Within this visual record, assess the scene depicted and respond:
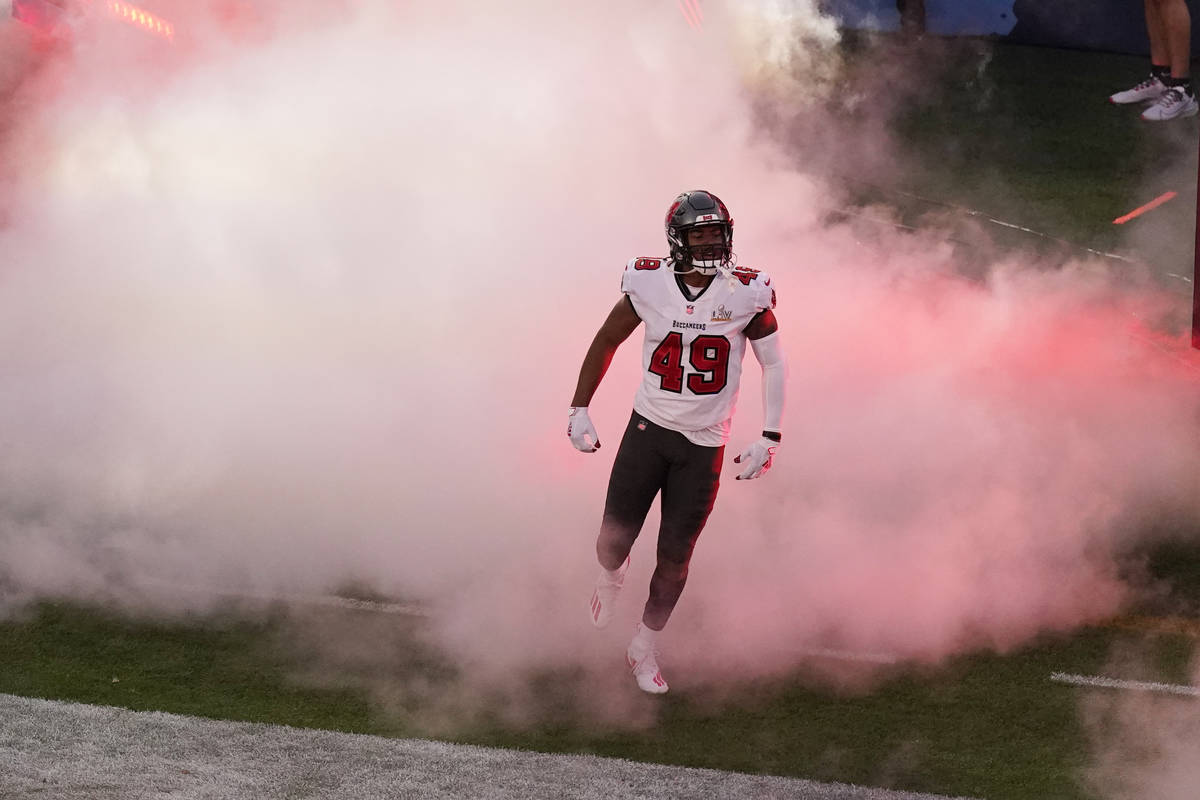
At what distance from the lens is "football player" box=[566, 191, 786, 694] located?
5.22 metres

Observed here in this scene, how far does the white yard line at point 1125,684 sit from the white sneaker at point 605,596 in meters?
1.84

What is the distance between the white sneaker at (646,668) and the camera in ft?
18.3

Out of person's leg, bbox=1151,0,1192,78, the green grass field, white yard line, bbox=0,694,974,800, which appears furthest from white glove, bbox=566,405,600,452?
person's leg, bbox=1151,0,1192,78

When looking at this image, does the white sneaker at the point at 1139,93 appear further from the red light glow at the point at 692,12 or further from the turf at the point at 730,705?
the turf at the point at 730,705

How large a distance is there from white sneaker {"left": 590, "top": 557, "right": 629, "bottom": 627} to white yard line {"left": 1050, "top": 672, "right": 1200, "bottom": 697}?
6.03 ft

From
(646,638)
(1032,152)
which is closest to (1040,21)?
(1032,152)

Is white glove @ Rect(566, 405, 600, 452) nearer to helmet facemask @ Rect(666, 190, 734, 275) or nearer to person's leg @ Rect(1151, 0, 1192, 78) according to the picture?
helmet facemask @ Rect(666, 190, 734, 275)

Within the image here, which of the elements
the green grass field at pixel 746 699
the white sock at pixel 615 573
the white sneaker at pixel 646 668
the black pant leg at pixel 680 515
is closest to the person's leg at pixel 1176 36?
the green grass field at pixel 746 699

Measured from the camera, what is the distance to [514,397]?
23.3 ft

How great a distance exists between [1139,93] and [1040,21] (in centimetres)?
127

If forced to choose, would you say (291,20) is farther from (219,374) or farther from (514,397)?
(514,397)

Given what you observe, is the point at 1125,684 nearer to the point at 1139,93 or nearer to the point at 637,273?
the point at 637,273

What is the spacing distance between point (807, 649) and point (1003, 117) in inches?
310

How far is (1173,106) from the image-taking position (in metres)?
11.9
